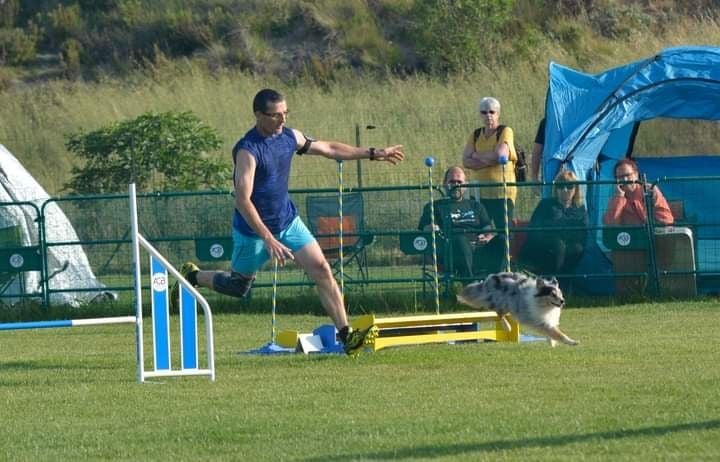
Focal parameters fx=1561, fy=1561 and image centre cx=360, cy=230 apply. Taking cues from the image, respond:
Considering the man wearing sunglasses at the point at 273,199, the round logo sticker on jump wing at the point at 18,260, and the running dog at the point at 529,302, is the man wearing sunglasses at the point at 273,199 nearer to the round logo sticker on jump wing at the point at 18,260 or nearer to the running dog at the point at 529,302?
the running dog at the point at 529,302

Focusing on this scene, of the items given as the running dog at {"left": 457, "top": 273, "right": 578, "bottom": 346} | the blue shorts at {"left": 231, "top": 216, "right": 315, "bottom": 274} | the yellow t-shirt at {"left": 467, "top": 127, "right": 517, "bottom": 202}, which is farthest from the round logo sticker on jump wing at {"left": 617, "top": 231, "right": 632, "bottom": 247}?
the blue shorts at {"left": 231, "top": 216, "right": 315, "bottom": 274}

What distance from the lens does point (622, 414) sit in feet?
25.8

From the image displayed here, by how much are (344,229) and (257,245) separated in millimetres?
5488

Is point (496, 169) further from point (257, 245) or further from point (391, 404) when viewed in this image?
point (391, 404)

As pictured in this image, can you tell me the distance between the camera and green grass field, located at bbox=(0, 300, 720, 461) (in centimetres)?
721

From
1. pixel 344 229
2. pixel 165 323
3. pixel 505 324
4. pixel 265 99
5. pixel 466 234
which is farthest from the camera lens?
pixel 344 229

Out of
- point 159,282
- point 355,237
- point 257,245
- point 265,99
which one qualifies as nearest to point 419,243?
point 355,237

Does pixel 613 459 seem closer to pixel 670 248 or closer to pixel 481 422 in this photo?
Answer: pixel 481 422

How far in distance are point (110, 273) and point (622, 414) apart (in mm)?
9553

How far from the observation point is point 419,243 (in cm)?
1555

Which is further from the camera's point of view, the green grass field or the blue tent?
the blue tent

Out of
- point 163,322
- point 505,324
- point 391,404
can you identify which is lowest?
point 391,404

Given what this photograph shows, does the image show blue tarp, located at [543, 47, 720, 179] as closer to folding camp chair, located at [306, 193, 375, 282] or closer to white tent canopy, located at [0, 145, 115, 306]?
folding camp chair, located at [306, 193, 375, 282]

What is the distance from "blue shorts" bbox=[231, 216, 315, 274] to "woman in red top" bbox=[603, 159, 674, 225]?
221 inches
